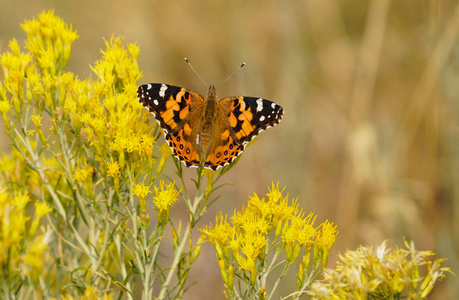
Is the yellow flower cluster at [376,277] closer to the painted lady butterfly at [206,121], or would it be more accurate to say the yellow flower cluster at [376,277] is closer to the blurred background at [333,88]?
the painted lady butterfly at [206,121]

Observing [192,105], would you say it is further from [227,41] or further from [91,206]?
[227,41]

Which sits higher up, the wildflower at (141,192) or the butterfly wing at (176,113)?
the butterfly wing at (176,113)

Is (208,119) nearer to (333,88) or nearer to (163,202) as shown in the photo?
(163,202)

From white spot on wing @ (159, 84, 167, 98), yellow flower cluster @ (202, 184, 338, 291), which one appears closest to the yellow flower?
yellow flower cluster @ (202, 184, 338, 291)

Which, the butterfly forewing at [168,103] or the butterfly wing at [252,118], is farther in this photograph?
the butterfly wing at [252,118]

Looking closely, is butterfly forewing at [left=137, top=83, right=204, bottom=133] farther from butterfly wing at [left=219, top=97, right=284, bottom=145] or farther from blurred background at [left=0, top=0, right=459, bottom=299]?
blurred background at [left=0, top=0, right=459, bottom=299]

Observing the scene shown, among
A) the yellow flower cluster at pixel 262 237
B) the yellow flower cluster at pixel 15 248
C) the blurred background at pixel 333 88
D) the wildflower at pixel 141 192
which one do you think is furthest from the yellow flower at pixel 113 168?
the blurred background at pixel 333 88
